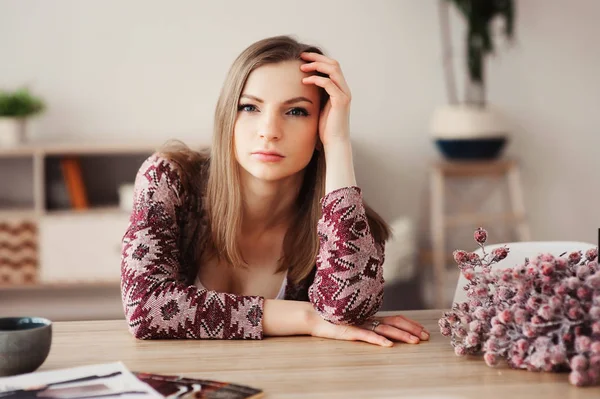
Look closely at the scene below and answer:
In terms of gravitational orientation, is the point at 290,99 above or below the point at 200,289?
above

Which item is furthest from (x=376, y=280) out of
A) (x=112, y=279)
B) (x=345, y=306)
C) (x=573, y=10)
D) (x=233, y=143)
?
(x=573, y=10)

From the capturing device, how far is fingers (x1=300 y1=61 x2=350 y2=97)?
161 cm

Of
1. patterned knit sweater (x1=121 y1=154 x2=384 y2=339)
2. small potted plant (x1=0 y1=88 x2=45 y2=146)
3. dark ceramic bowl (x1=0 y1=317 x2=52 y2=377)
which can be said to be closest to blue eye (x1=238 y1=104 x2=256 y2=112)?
patterned knit sweater (x1=121 y1=154 x2=384 y2=339)

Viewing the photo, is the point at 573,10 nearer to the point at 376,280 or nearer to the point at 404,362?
Result: the point at 376,280

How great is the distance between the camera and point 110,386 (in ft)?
3.35

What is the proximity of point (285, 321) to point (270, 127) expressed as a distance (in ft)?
1.32

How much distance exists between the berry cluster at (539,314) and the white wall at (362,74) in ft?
10.5

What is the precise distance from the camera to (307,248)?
1.76 meters

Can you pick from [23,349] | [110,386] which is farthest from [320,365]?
[23,349]

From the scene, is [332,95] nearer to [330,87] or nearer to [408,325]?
[330,87]

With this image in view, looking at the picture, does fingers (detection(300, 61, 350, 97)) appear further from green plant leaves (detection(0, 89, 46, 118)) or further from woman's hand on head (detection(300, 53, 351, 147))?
green plant leaves (detection(0, 89, 46, 118))

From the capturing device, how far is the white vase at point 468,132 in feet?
13.3

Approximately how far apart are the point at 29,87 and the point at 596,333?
3.67m

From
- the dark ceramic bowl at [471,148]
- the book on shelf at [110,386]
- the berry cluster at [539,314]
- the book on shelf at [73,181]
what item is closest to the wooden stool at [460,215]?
the dark ceramic bowl at [471,148]
